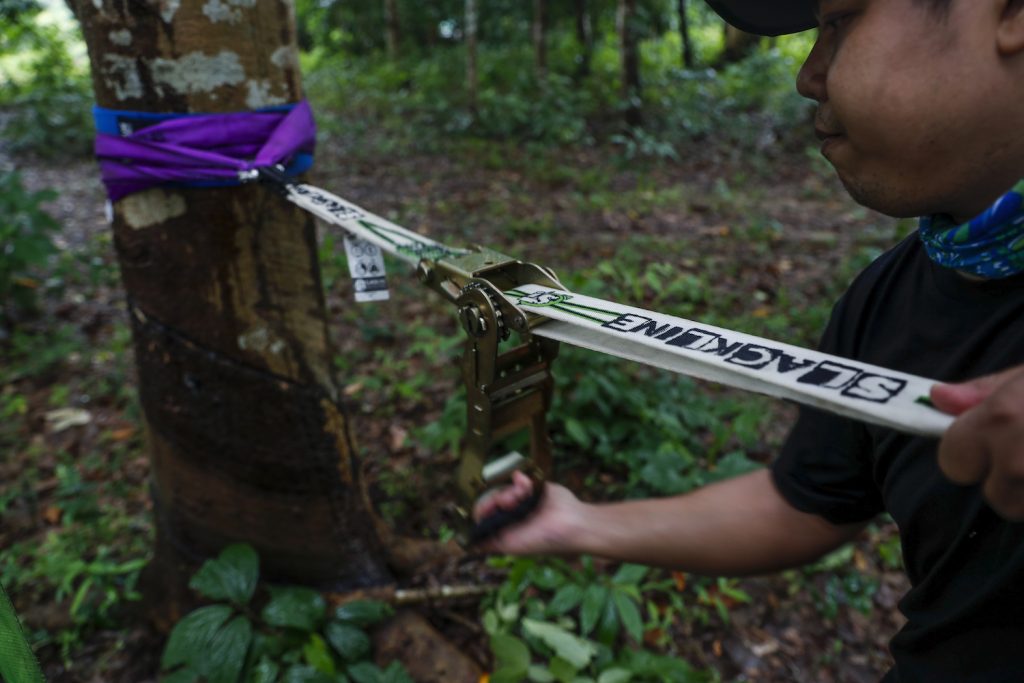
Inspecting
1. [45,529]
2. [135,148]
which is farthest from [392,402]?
[135,148]

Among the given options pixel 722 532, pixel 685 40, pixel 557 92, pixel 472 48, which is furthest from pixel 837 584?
pixel 685 40

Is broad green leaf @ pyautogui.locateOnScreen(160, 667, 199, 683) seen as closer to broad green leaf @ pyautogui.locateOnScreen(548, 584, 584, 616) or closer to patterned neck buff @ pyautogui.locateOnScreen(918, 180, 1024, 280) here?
broad green leaf @ pyautogui.locateOnScreen(548, 584, 584, 616)

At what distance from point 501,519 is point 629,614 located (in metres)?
0.97

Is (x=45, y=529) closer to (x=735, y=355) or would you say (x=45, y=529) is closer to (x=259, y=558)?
(x=259, y=558)

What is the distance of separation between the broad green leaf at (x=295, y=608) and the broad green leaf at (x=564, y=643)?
66 centimetres

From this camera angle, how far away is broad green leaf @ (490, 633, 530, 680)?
1.88 meters

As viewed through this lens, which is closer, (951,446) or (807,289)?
(951,446)

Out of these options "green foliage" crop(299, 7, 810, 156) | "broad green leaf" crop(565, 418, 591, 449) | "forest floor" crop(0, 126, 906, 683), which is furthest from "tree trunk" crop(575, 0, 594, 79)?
"broad green leaf" crop(565, 418, 591, 449)

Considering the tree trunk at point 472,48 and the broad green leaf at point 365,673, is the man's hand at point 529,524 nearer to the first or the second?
the broad green leaf at point 365,673

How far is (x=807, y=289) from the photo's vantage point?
438 centimetres

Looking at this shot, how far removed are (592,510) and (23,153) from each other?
10442 mm

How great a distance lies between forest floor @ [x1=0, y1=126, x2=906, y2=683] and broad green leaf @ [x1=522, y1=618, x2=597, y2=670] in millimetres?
222

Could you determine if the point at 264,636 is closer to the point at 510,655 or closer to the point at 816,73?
the point at 510,655

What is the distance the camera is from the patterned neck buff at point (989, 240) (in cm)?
75
